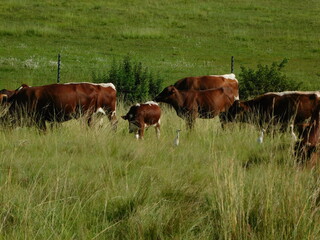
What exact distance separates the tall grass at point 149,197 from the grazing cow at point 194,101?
4.36 m

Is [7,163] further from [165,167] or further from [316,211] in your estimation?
[316,211]

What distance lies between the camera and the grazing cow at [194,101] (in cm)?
1233

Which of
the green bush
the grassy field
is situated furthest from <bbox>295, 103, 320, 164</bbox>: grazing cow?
the grassy field

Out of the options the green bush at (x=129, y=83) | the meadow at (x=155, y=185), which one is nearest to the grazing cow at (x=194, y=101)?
the meadow at (x=155, y=185)

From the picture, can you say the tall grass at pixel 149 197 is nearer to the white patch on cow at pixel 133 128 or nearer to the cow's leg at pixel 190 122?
the white patch on cow at pixel 133 128

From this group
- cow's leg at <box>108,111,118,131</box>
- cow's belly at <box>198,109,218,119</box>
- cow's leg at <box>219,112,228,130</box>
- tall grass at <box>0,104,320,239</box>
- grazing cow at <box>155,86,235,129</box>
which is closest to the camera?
tall grass at <box>0,104,320,239</box>

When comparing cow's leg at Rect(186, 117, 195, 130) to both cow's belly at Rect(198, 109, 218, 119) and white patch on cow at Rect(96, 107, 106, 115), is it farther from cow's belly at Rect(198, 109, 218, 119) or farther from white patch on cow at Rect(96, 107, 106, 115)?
white patch on cow at Rect(96, 107, 106, 115)

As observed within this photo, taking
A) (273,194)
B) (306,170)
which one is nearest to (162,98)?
(306,170)

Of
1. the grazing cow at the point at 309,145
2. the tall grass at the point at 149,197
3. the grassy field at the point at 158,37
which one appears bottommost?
the grassy field at the point at 158,37

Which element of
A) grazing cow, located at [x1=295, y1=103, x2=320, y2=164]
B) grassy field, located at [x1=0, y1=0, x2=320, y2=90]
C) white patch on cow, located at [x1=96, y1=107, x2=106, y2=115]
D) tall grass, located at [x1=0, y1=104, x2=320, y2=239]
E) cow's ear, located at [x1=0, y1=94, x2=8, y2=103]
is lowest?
grassy field, located at [x1=0, y1=0, x2=320, y2=90]

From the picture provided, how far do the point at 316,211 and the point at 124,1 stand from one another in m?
44.0

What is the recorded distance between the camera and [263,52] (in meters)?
34.2

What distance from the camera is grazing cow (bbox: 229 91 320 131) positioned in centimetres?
1108

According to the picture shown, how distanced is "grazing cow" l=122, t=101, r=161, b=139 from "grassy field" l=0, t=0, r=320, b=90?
11.9 meters
